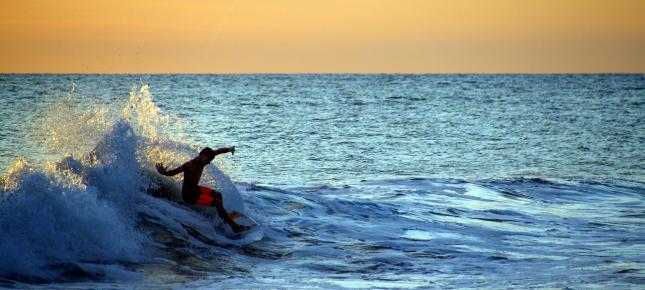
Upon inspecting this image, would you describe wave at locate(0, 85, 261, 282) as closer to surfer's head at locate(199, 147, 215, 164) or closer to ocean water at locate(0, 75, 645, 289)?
ocean water at locate(0, 75, 645, 289)

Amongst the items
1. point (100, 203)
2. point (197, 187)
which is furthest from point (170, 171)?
point (100, 203)

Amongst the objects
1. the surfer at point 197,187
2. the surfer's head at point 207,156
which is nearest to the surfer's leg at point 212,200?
the surfer at point 197,187

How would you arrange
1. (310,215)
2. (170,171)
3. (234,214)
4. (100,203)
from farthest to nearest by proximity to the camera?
1. (310,215)
2. (234,214)
3. (170,171)
4. (100,203)

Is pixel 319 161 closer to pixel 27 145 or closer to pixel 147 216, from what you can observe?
pixel 27 145

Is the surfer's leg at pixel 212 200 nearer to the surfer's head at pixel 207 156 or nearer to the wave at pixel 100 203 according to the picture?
the wave at pixel 100 203

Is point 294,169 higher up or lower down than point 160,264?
higher up

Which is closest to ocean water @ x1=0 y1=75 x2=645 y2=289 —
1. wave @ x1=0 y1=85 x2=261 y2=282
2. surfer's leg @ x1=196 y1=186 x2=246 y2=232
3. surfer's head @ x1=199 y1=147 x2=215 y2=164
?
wave @ x1=0 y1=85 x2=261 y2=282

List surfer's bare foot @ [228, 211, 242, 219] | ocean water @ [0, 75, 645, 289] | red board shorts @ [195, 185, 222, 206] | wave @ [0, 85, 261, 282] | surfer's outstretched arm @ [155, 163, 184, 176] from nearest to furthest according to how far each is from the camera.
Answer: wave @ [0, 85, 261, 282], ocean water @ [0, 75, 645, 289], surfer's outstretched arm @ [155, 163, 184, 176], red board shorts @ [195, 185, 222, 206], surfer's bare foot @ [228, 211, 242, 219]

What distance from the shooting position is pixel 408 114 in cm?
5606

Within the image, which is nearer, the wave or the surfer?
the wave

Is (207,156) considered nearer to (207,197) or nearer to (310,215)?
(207,197)

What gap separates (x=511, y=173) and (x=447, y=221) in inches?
361

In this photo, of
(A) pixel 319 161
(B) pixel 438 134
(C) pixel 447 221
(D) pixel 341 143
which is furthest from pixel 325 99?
(C) pixel 447 221

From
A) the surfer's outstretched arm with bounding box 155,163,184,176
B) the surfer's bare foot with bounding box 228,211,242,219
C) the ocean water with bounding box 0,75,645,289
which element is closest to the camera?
the ocean water with bounding box 0,75,645,289
